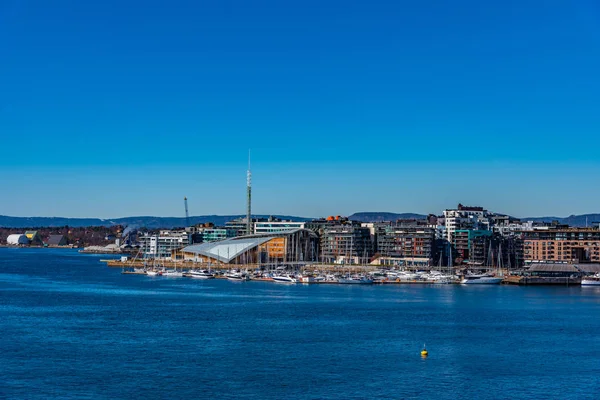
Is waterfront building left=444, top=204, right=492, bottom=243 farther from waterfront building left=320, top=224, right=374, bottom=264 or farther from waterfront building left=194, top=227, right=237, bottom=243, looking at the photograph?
waterfront building left=194, top=227, right=237, bottom=243

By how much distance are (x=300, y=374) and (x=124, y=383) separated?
361 centimetres

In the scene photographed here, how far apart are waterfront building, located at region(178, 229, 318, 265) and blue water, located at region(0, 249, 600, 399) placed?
2340 centimetres

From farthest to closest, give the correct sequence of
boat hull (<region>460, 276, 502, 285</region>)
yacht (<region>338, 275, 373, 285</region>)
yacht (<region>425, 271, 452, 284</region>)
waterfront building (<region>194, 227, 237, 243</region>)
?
waterfront building (<region>194, 227, 237, 243</region>), yacht (<region>425, 271, 452, 284</region>), yacht (<region>338, 275, 373, 285</region>), boat hull (<region>460, 276, 502, 285</region>)

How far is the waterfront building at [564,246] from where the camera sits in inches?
2180

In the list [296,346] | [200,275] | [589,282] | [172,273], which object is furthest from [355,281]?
[296,346]

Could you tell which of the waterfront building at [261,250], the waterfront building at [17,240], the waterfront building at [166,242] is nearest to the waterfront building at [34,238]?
the waterfront building at [17,240]

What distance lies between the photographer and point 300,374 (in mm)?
17875

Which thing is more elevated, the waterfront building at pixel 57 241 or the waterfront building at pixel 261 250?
the waterfront building at pixel 57 241

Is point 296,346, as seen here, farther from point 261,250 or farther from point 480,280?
point 261,250

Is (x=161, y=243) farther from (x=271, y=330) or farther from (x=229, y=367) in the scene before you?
(x=229, y=367)

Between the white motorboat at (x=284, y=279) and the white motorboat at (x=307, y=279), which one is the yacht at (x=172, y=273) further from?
the white motorboat at (x=307, y=279)

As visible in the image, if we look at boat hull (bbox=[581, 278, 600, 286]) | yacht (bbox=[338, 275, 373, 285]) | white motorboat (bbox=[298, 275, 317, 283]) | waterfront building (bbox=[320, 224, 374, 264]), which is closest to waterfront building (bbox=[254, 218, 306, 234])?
waterfront building (bbox=[320, 224, 374, 264])

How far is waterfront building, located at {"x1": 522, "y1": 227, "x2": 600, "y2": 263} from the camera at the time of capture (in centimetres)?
5538

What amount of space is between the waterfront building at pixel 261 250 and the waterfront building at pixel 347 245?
130 centimetres
